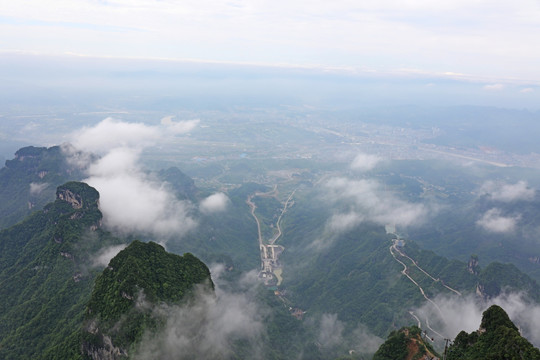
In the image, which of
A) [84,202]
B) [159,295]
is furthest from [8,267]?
[159,295]

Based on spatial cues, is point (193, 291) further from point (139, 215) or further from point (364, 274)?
point (364, 274)

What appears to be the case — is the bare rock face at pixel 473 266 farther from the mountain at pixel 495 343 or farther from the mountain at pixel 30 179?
the mountain at pixel 30 179

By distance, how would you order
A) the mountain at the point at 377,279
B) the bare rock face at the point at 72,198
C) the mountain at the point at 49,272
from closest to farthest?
the mountain at the point at 49,272 < the bare rock face at the point at 72,198 < the mountain at the point at 377,279

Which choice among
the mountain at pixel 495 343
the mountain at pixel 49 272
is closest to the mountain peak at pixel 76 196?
the mountain at pixel 49 272

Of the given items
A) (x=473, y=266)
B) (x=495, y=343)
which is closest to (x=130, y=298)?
(x=495, y=343)

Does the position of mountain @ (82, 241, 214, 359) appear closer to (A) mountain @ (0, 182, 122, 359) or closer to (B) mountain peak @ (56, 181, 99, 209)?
(A) mountain @ (0, 182, 122, 359)
